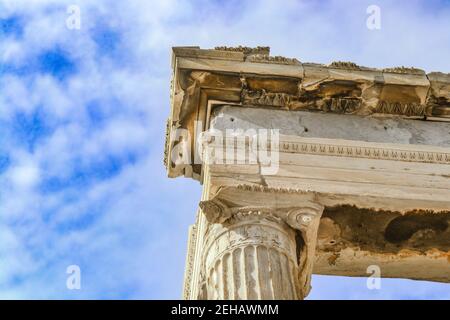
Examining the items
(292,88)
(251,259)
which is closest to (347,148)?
(292,88)

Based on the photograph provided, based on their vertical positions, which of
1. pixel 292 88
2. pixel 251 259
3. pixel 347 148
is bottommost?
pixel 251 259

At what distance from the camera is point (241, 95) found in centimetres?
1283

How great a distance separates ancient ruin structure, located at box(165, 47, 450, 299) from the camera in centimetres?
1084

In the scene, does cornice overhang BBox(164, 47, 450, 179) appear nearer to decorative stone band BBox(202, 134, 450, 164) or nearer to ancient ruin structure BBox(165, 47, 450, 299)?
ancient ruin structure BBox(165, 47, 450, 299)

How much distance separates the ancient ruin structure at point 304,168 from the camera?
427 inches

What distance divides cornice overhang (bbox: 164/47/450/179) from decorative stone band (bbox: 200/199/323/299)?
7.13 ft

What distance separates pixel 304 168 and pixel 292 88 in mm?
1589

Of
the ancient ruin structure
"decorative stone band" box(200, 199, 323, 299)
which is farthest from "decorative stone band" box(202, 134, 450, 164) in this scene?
"decorative stone band" box(200, 199, 323, 299)

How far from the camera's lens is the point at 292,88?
12.8m

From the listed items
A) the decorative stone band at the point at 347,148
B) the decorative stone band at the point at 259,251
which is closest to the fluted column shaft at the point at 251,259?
the decorative stone band at the point at 259,251

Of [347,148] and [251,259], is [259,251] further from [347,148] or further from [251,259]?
[347,148]

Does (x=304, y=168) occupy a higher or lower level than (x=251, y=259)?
higher
